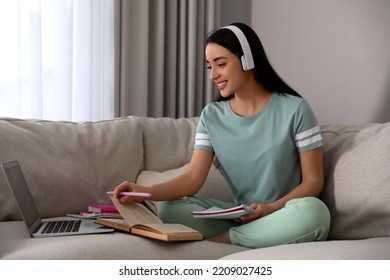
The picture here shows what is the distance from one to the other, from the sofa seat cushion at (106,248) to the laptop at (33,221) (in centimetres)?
5

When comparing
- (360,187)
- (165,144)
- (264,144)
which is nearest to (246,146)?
(264,144)

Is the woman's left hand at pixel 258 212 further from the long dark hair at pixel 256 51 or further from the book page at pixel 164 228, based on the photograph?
the long dark hair at pixel 256 51

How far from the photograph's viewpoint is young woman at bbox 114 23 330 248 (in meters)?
1.81

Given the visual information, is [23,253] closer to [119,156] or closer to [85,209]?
[85,209]

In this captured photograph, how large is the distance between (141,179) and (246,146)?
0.46 meters

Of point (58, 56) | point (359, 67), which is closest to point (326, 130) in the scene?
point (359, 67)

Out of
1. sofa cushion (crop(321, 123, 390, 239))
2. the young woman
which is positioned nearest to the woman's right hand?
the young woman

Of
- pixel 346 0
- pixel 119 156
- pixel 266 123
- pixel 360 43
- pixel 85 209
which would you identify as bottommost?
pixel 85 209

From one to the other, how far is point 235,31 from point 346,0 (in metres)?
1.32

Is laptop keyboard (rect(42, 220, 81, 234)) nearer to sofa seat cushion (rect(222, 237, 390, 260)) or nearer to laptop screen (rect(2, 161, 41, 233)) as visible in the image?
laptop screen (rect(2, 161, 41, 233))

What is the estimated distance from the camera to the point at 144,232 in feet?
5.17

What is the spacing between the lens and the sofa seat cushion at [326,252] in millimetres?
1298

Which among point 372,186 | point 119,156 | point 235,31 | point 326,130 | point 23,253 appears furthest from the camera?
point 119,156

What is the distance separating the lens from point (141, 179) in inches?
86.3
